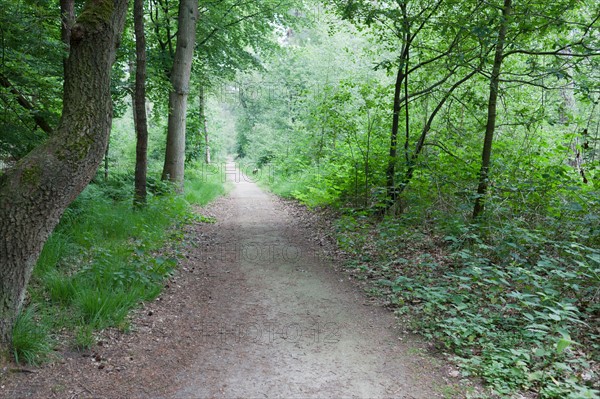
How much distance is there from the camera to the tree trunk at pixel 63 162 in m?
3.34

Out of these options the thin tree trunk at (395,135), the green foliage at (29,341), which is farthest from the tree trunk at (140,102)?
the thin tree trunk at (395,135)

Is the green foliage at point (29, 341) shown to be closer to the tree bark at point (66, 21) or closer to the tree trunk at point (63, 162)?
the tree trunk at point (63, 162)

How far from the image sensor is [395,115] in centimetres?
955

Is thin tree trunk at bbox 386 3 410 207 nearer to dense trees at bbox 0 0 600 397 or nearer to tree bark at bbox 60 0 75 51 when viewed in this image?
dense trees at bbox 0 0 600 397

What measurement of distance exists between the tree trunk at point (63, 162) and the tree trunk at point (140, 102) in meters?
4.40

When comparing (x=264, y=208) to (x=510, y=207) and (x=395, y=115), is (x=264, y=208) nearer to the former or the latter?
(x=395, y=115)

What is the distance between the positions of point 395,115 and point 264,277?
5.42 metres

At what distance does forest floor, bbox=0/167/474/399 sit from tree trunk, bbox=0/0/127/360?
0.85 metres

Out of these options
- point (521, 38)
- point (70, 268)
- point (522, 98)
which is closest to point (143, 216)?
point (70, 268)

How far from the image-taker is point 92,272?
195 inches

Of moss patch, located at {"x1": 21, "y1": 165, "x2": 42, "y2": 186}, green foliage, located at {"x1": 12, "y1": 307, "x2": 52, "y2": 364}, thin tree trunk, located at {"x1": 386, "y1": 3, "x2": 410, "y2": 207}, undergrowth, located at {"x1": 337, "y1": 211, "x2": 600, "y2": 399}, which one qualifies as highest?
thin tree trunk, located at {"x1": 386, "y1": 3, "x2": 410, "y2": 207}

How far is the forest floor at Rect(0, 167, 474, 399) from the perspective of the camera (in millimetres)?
3395

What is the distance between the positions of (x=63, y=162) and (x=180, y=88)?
821cm

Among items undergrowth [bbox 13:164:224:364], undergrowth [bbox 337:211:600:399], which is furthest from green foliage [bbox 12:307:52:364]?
undergrowth [bbox 337:211:600:399]
